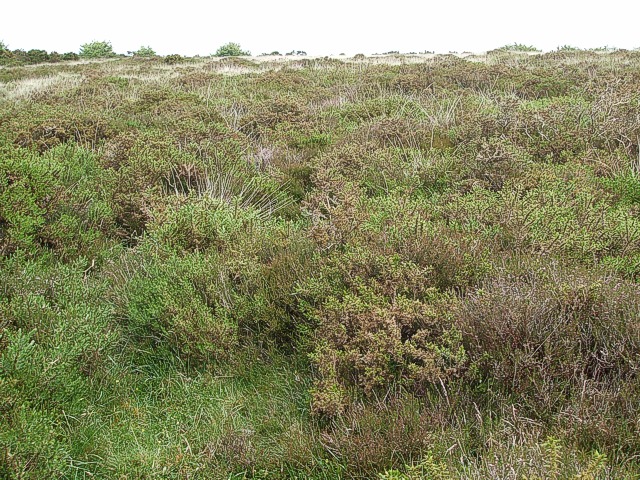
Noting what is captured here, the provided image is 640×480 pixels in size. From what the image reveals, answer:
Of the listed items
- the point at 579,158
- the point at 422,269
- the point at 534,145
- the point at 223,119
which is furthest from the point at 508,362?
the point at 223,119

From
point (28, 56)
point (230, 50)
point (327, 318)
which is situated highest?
point (230, 50)

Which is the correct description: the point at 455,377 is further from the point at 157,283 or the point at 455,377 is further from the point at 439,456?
the point at 157,283

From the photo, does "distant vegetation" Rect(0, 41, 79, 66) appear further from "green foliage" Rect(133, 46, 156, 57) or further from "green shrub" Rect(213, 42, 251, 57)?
"green shrub" Rect(213, 42, 251, 57)

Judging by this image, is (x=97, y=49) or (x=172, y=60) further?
(x=97, y=49)

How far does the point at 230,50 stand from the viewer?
38219 millimetres

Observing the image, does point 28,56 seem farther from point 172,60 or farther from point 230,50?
point 230,50

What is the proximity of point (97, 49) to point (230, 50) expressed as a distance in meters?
10.2

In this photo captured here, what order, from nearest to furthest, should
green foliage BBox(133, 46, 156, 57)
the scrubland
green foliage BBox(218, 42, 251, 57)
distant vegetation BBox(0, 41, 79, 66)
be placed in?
the scrubland, distant vegetation BBox(0, 41, 79, 66), green foliage BBox(133, 46, 156, 57), green foliage BBox(218, 42, 251, 57)

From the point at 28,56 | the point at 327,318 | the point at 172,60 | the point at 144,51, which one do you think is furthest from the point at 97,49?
the point at 327,318

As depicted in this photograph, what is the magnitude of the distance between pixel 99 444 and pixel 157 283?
1219 millimetres

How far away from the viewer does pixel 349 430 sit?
2.13 meters

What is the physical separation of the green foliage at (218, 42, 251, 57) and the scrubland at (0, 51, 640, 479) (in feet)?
117

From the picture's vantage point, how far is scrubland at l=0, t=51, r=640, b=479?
206cm

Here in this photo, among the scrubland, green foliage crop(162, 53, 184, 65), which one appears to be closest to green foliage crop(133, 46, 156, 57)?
green foliage crop(162, 53, 184, 65)
